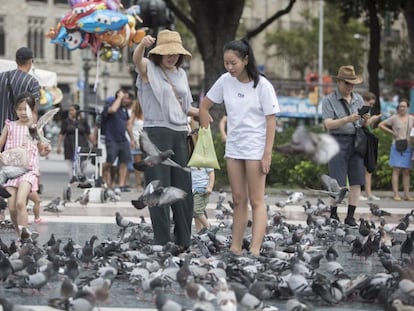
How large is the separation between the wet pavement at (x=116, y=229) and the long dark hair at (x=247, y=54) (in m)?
1.76

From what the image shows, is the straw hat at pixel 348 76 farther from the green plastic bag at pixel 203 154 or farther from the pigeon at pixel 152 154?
the pigeon at pixel 152 154

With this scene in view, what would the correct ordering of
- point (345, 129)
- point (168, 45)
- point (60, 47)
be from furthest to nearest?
point (60, 47) → point (345, 129) → point (168, 45)

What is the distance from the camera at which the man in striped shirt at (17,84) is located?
11023 mm

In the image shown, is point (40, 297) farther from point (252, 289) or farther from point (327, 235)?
point (327, 235)

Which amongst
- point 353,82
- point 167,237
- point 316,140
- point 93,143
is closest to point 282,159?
point 93,143

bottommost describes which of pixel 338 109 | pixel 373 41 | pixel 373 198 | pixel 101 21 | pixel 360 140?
pixel 373 198

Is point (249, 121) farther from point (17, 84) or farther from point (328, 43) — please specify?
point (328, 43)

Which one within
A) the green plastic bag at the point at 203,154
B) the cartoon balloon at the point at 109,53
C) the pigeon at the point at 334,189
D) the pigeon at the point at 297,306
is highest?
the cartoon balloon at the point at 109,53

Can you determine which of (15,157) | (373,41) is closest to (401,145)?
(15,157)

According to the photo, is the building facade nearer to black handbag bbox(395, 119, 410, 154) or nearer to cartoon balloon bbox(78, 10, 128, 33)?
black handbag bbox(395, 119, 410, 154)

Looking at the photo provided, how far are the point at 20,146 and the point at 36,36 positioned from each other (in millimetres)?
65683

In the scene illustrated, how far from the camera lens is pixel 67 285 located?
247 inches

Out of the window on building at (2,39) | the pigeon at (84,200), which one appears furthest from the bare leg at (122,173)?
the window on building at (2,39)

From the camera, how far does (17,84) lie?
11.0m
